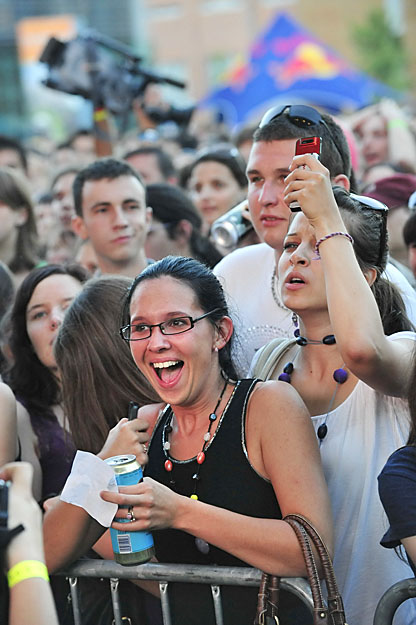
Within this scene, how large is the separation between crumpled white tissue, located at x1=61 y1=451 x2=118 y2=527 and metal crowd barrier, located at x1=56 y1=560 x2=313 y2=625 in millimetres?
254

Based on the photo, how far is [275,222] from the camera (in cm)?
336

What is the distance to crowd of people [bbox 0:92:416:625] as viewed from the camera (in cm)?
238

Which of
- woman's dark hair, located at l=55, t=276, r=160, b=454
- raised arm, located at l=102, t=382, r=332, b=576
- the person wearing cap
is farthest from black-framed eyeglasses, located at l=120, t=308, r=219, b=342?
the person wearing cap

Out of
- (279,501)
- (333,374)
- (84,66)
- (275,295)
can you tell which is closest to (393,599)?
(279,501)

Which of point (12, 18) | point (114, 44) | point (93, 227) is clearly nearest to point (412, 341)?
point (93, 227)

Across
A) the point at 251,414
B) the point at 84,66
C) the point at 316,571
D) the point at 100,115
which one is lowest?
the point at 316,571

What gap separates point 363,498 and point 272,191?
124 cm

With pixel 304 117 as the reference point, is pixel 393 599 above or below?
below

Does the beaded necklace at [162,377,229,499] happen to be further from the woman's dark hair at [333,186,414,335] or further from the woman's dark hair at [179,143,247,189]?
the woman's dark hair at [179,143,247,189]

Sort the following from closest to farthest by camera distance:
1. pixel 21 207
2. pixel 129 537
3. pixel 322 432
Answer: pixel 129 537, pixel 322 432, pixel 21 207

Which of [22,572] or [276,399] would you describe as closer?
[22,572]

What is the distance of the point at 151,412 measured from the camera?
2889mm

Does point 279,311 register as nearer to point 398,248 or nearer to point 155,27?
point 398,248

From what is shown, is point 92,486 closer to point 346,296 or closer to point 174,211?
point 346,296
